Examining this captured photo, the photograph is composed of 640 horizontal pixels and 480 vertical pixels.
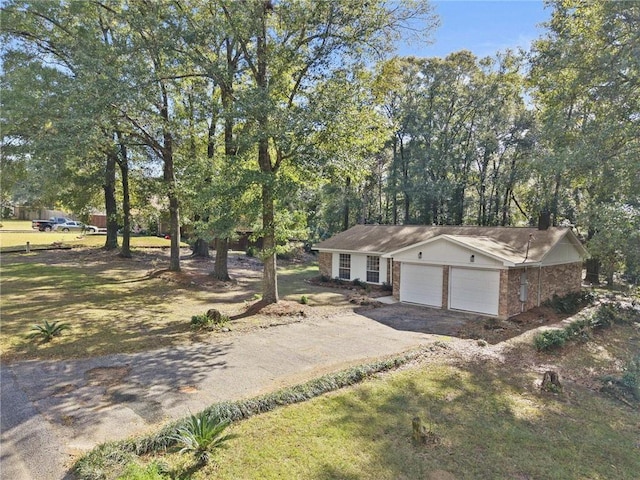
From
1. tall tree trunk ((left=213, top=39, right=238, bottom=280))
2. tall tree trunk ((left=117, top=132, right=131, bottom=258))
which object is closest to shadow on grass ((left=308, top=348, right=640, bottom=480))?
tall tree trunk ((left=213, top=39, right=238, bottom=280))

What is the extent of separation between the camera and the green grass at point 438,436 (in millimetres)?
5160

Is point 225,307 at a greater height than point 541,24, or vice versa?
point 541,24

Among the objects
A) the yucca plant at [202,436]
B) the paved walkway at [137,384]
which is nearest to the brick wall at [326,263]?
the paved walkway at [137,384]

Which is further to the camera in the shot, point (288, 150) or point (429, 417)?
point (288, 150)

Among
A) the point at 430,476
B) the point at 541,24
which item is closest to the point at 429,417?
the point at 430,476

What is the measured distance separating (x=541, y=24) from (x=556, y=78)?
5.68m

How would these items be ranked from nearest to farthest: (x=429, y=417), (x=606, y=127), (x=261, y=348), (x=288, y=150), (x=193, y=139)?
(x=429, y=417) → (x=261, y=348) → (x=288, y=150) → (x=606, y=127) → (x=193, y=139)

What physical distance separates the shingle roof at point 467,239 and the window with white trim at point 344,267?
615 millimetres

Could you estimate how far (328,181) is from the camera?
14.2 m

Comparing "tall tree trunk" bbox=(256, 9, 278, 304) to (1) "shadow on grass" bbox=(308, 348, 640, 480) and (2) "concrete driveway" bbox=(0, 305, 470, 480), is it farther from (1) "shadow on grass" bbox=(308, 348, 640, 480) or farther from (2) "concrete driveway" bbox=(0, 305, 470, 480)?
(1) "shadow on grass" bbox=(308, 348, 640, 480)

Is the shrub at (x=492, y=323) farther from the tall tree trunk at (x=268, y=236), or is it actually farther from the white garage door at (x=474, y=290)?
the tall tree trunk at (x=268, y=236)

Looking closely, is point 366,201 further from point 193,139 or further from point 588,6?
point 588,6

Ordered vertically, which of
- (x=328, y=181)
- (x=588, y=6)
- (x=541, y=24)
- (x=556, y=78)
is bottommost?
(x=328, y=181)

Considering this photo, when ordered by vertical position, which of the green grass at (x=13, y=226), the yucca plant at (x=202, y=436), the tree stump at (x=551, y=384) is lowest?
the tree stump at (x=551, y=384)
